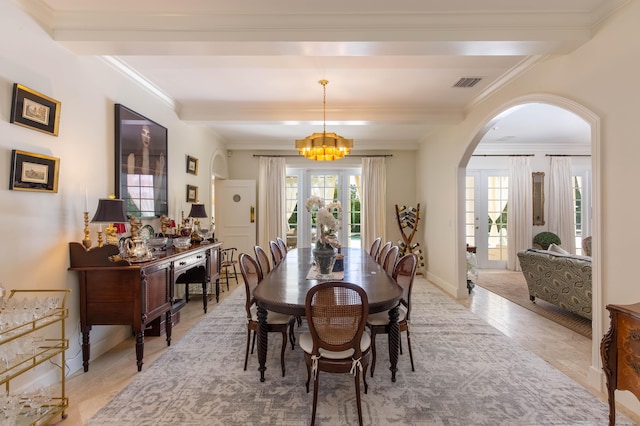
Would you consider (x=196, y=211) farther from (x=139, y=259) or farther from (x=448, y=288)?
(x=448, y=288)

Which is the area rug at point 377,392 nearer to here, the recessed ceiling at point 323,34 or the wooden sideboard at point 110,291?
the wooden sideboard at point 110,291

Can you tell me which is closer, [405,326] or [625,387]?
[625,387]

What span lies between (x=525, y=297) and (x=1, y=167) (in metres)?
6.03

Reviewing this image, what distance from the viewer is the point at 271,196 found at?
6.39m

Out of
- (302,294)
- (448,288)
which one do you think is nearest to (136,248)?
(302,294)

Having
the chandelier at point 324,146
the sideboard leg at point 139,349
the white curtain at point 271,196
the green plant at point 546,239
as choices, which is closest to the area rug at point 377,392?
the sideboard leg at point 139,349

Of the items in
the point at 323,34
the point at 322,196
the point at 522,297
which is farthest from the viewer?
the point at 322,196

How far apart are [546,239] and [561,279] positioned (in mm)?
3234

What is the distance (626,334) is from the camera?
1.56 m

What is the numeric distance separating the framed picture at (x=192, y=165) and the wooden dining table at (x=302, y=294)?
8.07ft

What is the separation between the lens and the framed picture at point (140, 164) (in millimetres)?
2939

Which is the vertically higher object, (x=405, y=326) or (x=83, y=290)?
(x=83, y=290)

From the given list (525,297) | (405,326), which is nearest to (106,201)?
(405,326)

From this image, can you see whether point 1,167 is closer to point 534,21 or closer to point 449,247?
point 534,21
